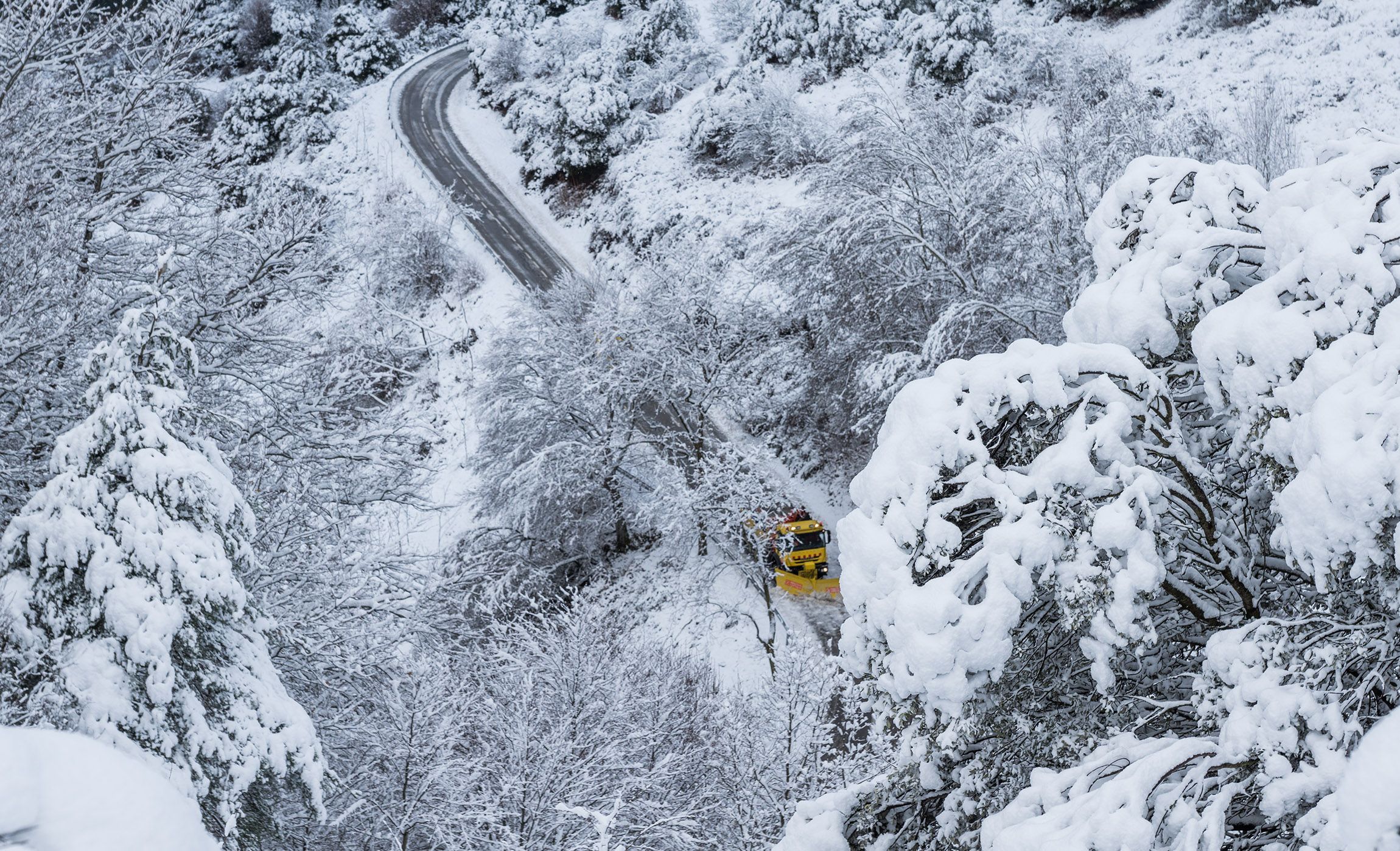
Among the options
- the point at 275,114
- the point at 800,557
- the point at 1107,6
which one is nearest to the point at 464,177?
the point at 275,114

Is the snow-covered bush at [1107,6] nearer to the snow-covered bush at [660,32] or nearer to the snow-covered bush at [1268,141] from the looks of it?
the snow-covered bush at [1268,141]

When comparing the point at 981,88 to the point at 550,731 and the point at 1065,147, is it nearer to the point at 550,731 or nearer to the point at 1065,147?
the point at 1065,147

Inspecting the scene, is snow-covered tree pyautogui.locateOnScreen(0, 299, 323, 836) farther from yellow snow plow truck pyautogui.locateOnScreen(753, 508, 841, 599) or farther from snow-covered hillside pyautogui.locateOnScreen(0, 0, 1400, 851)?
yellow snow plow truck pyautogui.locateOnScreen(753, 508, 841, 599)

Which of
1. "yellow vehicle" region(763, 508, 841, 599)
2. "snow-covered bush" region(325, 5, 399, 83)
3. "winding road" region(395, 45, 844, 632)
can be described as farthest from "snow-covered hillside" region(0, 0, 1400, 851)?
"snow-covered bush" region(325, 5, 399, 83)

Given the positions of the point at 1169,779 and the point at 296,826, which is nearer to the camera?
the point at 1169,779

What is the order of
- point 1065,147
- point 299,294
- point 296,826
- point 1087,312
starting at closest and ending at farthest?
point 1087,312 → point 296,826 → point 299,294 → point 1065,147

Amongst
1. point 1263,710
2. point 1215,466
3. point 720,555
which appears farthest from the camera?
point 720,555

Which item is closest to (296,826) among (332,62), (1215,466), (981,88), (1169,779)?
(1169,779)
